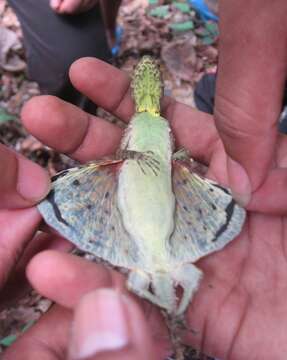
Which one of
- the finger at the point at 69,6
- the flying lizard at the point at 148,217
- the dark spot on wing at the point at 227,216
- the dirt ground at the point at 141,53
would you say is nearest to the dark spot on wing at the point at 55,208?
the flying lizard at the point at 148,217

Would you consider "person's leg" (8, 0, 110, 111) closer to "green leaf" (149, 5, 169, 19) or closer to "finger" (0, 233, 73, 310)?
"green leaf" (149, 5, 169, 19)

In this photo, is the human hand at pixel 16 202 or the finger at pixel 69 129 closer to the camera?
the human hand at pixel 16 202

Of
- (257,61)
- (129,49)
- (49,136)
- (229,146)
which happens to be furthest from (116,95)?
(129,49)

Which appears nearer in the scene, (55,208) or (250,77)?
(250,77)

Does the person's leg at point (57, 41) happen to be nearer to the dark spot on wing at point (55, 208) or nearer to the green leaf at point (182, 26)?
the green leaf at point (182, 26)

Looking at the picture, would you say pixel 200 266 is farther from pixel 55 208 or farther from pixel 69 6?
A: pixel 69 6

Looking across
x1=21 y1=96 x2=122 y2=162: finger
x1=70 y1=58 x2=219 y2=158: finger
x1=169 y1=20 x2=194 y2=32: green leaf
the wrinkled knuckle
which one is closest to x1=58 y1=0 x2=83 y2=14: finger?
x1=70 y1=58 x2=219 y2=158: finger

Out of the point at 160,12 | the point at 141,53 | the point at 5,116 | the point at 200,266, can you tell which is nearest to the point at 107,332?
the point at 200,266
